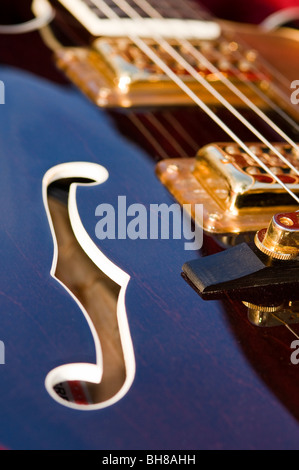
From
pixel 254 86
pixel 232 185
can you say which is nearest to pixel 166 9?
pixel 254 86

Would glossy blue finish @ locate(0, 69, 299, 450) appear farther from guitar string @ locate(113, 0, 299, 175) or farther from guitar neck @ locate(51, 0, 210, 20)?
guitar neck @ locate(51, 0, 210, 20)

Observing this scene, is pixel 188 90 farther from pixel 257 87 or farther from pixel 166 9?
pixel 166 9

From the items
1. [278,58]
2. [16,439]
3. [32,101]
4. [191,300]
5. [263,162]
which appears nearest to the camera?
[16,439]

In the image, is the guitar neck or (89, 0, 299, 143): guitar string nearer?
(89, 0, 299, 143): guitar string

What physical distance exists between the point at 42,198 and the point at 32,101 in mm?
199

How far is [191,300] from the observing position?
0.46 m

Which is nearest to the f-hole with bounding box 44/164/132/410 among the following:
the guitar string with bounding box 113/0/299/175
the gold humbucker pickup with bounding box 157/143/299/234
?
the gold humbucker pickup with bounding box 157/143/299/234

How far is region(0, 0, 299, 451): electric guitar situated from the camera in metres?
0.38

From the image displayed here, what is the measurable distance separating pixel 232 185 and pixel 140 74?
0.25 meters

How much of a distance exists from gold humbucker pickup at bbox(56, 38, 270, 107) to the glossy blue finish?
0.18 meters

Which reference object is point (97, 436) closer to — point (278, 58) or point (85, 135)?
point (85, 135)

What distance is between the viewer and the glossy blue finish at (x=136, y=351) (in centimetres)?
37

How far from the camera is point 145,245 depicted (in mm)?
515

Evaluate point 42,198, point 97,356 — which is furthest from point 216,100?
point 97,356
